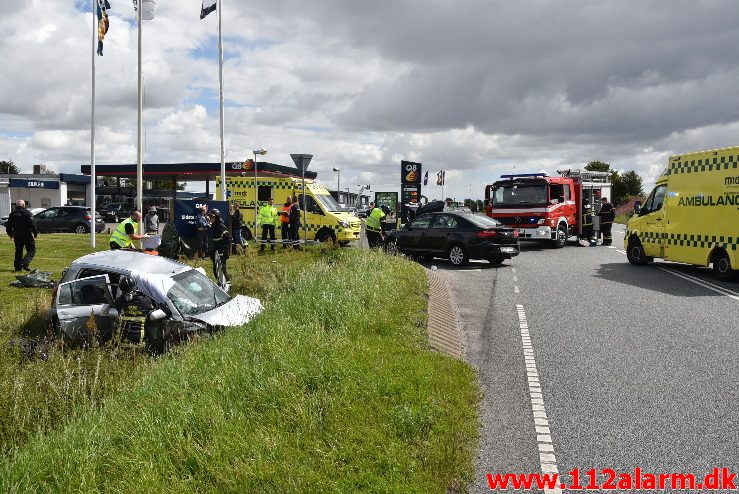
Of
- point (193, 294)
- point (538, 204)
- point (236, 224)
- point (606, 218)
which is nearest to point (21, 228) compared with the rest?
point (236, 224)

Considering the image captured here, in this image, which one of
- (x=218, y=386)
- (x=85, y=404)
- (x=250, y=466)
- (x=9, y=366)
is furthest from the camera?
(x=9, y=366)

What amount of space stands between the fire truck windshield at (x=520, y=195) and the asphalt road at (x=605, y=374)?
29.1 feet

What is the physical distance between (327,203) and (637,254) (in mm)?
10045

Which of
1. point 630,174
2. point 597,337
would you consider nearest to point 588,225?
point 597,337

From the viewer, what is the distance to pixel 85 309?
28.2 feet

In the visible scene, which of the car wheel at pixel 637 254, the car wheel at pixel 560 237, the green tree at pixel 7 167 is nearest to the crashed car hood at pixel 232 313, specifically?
the car wheel at pixel 637 254

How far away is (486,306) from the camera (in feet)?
37.1

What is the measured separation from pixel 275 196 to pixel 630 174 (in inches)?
2790

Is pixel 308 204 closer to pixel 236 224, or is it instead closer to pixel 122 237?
pixel 236 224

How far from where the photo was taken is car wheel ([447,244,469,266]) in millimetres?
17297

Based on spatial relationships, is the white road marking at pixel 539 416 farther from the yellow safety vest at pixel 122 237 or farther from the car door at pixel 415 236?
the car door at pixel 415 236

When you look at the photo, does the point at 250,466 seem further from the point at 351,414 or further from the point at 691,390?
the point at 691,390

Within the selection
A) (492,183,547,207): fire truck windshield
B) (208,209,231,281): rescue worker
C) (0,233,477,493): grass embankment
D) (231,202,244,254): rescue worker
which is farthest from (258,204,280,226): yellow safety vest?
(0,233,477,493): grass embankment

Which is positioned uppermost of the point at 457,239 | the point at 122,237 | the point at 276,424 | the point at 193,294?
the point at 122,237
